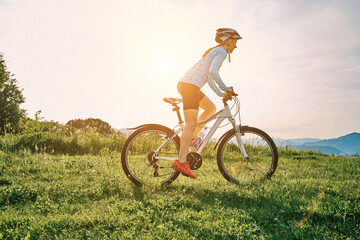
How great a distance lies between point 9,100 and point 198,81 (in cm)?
3557

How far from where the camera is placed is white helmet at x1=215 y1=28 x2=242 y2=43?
5383 millimetres

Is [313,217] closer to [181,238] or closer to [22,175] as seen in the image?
[181,238]

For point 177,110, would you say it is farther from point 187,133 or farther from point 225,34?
point 225,34

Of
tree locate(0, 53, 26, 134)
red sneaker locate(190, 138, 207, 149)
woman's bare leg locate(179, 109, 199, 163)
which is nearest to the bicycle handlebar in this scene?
woman's bare leg locate(179, 109, 199, 163)

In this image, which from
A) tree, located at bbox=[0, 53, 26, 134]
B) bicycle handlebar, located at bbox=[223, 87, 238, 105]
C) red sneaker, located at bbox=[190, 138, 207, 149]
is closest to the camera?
bicycle handlebar, located at bbox=[223, 87, 238, 105]

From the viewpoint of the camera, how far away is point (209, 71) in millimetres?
5160

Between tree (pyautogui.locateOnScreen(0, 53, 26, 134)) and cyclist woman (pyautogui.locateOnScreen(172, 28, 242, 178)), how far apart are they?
3109cm

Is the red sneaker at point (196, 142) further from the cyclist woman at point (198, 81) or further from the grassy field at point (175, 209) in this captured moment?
the grassy field at point (175, 209)

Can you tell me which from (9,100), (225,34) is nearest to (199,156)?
(225,34)

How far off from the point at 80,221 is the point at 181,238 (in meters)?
1.45

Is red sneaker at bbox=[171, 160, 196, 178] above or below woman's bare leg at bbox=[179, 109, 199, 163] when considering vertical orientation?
below

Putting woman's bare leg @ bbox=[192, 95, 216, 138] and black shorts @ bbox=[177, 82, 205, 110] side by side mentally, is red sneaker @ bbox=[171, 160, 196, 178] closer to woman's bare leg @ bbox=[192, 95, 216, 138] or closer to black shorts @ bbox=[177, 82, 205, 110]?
woman's bare leg @ bbox=[192, 95, 216, 138]

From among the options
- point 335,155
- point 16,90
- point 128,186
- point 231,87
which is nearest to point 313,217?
point 231,87

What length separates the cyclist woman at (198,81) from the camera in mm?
5193
